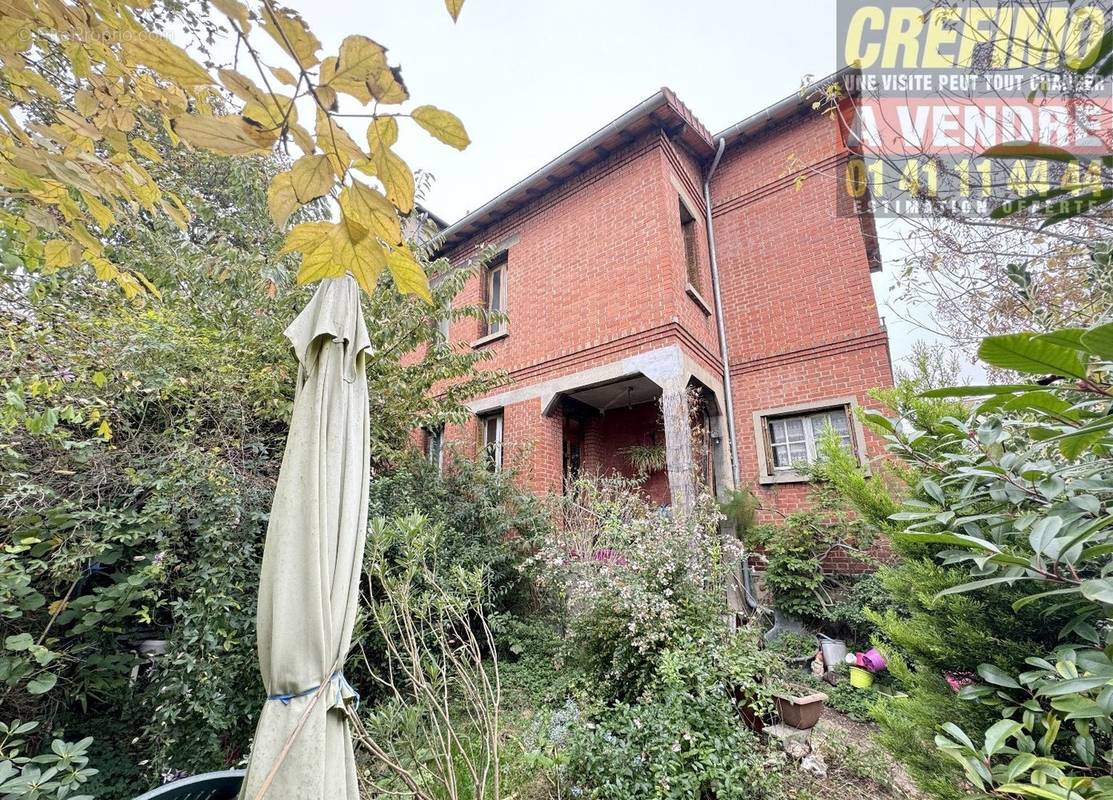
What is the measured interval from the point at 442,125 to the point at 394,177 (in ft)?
0.44

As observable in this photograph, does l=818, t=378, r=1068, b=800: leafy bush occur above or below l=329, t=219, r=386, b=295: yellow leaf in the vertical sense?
below

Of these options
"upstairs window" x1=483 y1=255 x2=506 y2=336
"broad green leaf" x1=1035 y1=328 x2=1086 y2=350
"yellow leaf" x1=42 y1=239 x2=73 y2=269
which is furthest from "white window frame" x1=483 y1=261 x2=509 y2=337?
"broad green leaf" x1=1035 y1=328 x2=1086 y2=350

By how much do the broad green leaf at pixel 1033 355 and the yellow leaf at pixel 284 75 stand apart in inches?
51.5

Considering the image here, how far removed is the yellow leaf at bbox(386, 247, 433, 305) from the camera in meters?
0.92

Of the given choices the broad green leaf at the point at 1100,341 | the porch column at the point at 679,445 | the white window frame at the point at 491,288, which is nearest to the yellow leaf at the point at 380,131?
the broad green leaf at the point at 1100,341

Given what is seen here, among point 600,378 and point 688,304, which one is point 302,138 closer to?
point 600,378

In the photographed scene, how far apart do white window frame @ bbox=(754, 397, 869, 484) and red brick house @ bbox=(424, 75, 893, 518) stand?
0.9 inches

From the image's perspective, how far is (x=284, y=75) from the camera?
0.84 metres

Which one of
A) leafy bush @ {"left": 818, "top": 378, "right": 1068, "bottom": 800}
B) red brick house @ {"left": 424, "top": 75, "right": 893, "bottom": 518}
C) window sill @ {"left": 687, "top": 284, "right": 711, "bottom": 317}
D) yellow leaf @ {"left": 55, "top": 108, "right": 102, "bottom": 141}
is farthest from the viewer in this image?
window sill @ {"left": 687, "top": 284, "right": 711, "bottom": 317}

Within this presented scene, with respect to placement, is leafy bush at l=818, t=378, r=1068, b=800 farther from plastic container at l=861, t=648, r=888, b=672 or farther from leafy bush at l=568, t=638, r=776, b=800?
plastic container at l=861, t=648, r=888, b=672

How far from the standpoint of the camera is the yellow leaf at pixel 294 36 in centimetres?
80

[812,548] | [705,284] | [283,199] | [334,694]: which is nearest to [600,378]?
[705,284]

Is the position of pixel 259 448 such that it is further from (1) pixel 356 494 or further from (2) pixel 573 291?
(2) pixel 573 291

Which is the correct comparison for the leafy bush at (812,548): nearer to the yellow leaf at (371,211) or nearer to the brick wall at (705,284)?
the brick wall at (705,284)
